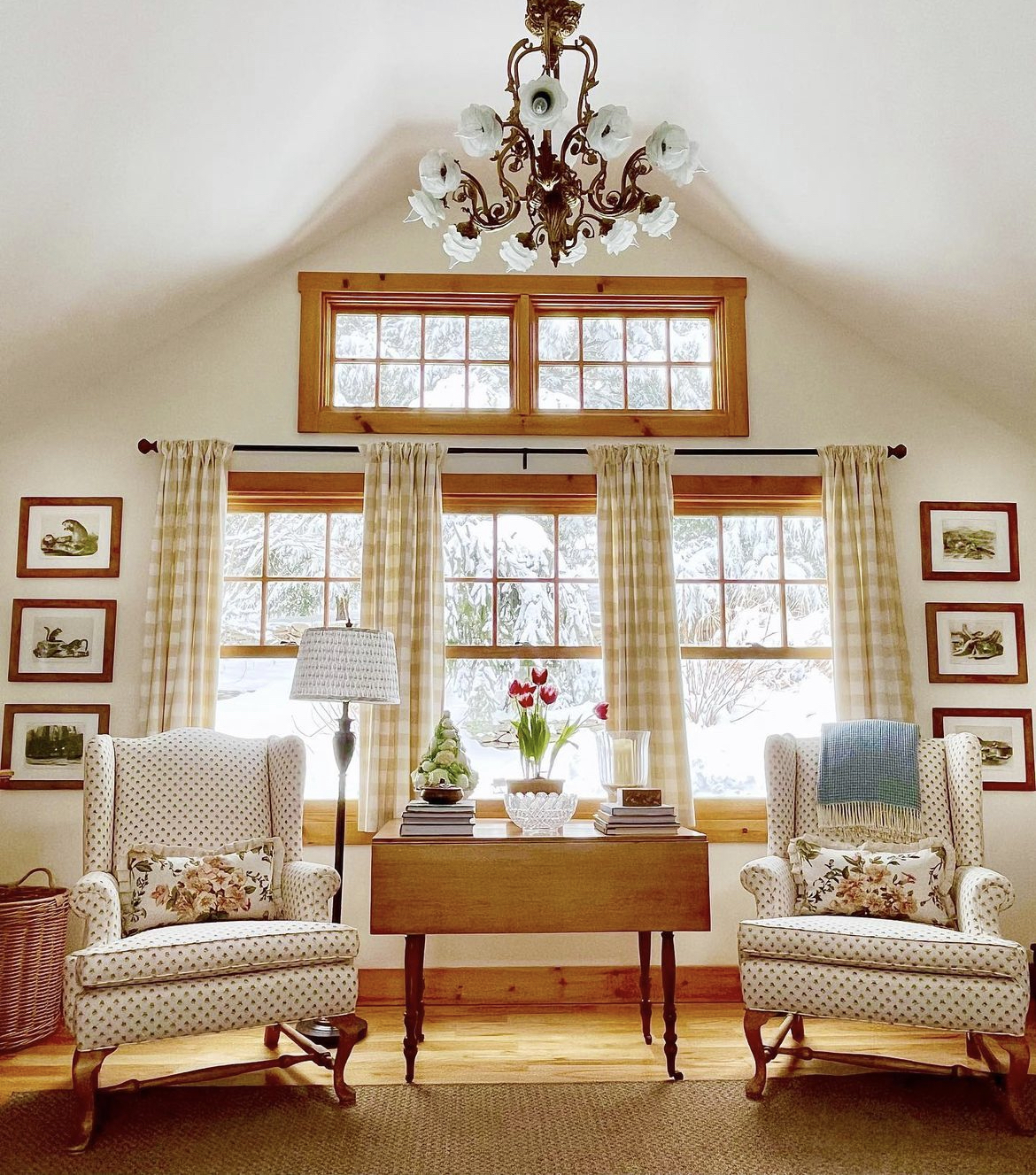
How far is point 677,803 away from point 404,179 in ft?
9.08

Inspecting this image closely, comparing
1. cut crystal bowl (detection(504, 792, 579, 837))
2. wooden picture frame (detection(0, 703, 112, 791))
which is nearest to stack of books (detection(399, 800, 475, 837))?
cut crystal bowl (detection(504, 792, 579, 837))

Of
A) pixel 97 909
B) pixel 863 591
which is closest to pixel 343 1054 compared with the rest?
pixel 97 909

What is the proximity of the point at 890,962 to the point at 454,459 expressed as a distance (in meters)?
2.45

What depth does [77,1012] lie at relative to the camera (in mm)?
2449

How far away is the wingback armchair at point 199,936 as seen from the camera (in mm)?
2479

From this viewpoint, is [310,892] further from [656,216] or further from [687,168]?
[687,168]

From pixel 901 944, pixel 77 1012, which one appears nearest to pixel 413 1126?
pixel 77 1012

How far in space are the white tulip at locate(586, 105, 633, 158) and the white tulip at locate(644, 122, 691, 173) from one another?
0.20 feet

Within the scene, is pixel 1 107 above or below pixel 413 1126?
above

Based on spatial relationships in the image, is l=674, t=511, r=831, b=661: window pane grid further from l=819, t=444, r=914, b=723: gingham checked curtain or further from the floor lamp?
the floor lamp

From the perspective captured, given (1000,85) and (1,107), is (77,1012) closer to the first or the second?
(1,107)

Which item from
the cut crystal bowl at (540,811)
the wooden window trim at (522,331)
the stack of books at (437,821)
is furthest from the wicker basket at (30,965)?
the wooden window trim at (522,331)

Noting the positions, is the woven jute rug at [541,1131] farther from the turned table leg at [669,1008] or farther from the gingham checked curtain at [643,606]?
the gingham checked curtain at [643,606]

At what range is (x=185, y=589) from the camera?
3789mm
